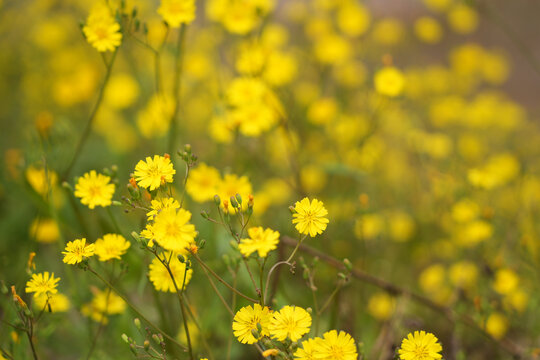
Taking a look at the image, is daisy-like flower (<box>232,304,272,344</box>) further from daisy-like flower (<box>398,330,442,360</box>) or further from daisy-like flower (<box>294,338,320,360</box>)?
daisy-like flower (<box>398,330,442,360</box>)

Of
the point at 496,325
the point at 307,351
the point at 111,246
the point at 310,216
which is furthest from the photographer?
the point at 496,325

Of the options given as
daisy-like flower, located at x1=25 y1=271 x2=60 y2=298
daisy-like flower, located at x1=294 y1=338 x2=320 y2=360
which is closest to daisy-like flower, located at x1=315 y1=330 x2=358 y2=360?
daisy-like flower, located at x1=294 y1=338 x2=320 y2=360

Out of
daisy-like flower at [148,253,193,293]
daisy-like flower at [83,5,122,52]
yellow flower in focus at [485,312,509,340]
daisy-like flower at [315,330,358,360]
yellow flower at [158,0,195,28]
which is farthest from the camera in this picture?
yellow flower in focus at [485,312,509,340]

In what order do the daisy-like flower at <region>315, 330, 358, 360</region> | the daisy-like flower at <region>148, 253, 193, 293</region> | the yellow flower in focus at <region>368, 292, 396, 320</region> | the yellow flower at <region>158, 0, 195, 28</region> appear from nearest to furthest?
1. the daisy-like flower at <region>315, 330, 358, 360</region>
2. the daisy-like flower at <region>148, 253, 193, 293</region>
3. the yellow flower at <region>158, 0, 195, 28</region>
4. the yellow flower in focus at <region>368, 292, 396, 320</region>

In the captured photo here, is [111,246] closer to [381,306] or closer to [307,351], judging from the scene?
[307,351]

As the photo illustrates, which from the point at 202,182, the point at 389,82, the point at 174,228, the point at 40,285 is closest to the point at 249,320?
the point at 174,228

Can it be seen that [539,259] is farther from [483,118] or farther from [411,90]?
[411,90]
